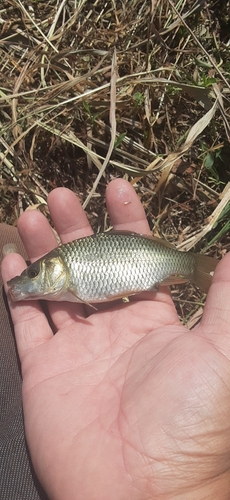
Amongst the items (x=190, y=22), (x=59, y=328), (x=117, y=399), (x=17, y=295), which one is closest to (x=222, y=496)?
(x=117, y=399)

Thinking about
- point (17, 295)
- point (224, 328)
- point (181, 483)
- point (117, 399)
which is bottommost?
point (181, 483)

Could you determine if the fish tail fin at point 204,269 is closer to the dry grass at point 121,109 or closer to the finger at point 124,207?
the finger at point 124,207

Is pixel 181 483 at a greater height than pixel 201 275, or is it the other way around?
pixel 201 275

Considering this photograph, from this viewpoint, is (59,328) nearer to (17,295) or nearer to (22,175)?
(17,295)

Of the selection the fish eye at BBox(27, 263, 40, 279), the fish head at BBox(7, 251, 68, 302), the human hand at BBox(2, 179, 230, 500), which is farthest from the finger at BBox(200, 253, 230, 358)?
the fish eye at BBox(27, 263, 40, 279)

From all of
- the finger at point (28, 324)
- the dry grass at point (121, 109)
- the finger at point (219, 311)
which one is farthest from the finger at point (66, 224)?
the finger at point (219, 311)

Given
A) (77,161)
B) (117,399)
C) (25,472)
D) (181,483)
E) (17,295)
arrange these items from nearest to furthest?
1. (181,483)
2. (117,399)
3. (25,472)
4. (17,295)
5. (77,161)
